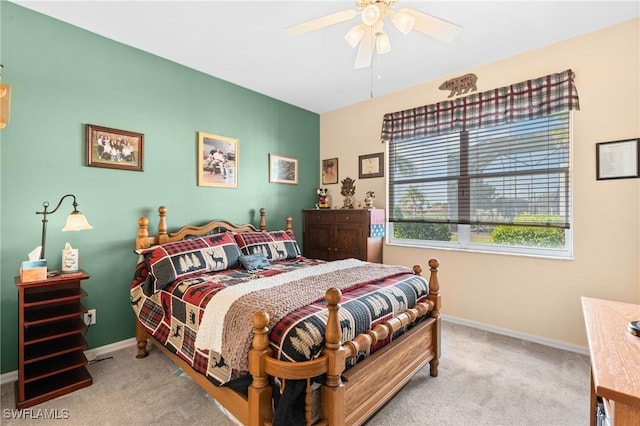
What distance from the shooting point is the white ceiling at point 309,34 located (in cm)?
226

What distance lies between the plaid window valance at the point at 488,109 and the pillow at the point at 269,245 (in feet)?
6.19

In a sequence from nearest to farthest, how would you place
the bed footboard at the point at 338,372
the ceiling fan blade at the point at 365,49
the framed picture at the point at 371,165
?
the bed footboard at the point at 338,372 < the ceiling fan blade at the point at 365,49 < the framed picture at the point at 371,165

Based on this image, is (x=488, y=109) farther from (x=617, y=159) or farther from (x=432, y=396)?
(x=432, y=396)

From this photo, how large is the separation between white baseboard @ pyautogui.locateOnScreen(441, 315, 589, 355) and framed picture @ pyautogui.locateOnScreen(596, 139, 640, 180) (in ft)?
4.95

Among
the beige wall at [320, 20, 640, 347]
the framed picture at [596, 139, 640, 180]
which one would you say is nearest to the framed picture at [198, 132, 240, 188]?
the beige wall at [320, 20, 640, 347]

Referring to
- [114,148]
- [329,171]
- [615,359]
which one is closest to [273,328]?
[615,359]

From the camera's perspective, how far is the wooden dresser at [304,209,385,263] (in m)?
3.69

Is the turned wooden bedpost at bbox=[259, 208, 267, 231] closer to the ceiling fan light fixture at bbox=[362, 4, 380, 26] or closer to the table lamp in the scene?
the table lamp

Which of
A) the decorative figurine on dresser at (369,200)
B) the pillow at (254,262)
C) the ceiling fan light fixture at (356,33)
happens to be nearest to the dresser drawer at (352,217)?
the decorative figurine on dresser at (369,200)

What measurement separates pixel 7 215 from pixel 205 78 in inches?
84.4

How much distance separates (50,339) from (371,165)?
11.8ft

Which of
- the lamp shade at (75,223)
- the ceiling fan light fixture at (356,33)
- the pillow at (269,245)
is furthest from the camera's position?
the pillow at (269,245)

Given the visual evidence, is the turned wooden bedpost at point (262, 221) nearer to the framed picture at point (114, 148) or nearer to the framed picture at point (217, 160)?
the framed picture at point (217, 160)

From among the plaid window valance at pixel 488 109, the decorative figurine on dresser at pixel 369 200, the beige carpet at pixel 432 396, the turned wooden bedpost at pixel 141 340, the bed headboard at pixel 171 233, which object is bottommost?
the beige carpet at pixel 432 396
